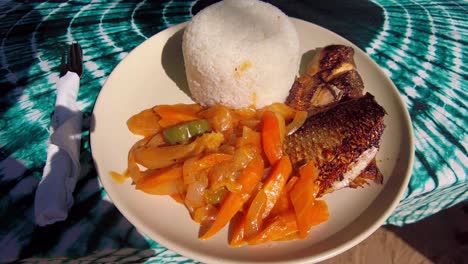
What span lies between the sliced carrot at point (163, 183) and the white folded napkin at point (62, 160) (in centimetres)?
32

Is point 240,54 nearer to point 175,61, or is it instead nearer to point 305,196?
point 175,61

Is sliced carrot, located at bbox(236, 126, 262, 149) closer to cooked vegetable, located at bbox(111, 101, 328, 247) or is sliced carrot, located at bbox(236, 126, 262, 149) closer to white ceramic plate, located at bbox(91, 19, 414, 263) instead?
cooked vegetable, located at bbox(111, 101, 328, 247)

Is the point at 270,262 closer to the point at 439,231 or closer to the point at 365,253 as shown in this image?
the point at 365,253

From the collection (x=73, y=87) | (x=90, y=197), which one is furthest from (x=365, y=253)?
(x=73, y=87)

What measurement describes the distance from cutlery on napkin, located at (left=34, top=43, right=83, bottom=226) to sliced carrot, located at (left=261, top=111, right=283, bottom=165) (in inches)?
33.7

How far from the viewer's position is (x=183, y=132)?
1.65 metres

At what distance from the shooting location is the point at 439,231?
2820 mm

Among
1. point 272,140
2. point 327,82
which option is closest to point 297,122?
point 272,140

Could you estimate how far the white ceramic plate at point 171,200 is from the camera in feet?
4.24

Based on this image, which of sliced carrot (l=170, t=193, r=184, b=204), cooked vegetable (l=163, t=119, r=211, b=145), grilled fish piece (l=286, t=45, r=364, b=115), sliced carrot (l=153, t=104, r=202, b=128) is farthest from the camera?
grilled fish piece (l=286, t=45, r=364, b=115)

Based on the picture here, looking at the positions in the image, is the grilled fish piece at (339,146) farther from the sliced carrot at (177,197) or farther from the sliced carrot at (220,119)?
the sliced carrot at (177,197)

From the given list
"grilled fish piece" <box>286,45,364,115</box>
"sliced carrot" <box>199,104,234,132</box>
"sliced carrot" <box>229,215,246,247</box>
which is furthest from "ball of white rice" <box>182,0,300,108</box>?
"sliced carrot" <box>229,215,246,247</box>

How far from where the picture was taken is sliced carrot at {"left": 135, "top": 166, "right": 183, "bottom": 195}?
1476mm

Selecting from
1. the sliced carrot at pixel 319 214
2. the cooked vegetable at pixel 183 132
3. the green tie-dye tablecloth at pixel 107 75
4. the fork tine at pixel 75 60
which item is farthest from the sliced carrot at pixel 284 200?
the fork tine at pixel 75 60
